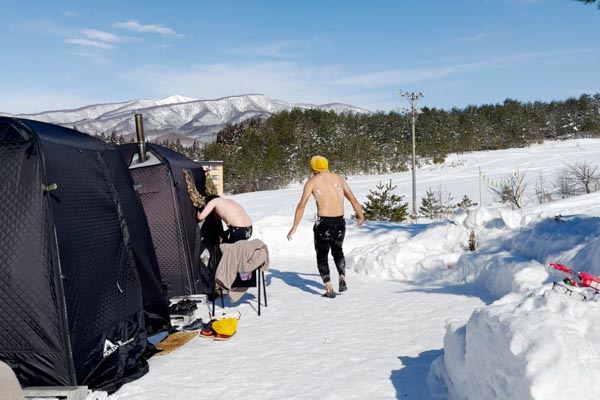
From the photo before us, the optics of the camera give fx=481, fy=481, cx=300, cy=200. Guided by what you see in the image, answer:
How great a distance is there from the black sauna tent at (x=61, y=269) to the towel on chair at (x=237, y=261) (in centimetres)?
148

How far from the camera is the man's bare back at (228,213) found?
629cm

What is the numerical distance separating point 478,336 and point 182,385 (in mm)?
2259

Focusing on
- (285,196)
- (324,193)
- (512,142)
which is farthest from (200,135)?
(324,193)

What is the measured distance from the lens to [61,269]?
3498 millimetres

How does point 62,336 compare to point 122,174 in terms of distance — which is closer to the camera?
point 62,336

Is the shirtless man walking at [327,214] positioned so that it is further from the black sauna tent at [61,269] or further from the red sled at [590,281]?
the red sled at [590,281]

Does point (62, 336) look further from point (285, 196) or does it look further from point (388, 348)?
point (285, 196)

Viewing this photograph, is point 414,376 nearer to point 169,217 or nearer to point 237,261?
point 237,261

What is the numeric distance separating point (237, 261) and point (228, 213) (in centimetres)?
82

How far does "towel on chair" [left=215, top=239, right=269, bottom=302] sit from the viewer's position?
18.7 feet

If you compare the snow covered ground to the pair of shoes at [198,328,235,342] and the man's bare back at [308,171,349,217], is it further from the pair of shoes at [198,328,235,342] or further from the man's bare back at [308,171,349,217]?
the man's bare back at [308,171,349,217]

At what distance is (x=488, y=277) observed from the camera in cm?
615

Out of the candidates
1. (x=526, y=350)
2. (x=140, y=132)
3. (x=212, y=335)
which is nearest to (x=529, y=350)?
(x=526, y=350)

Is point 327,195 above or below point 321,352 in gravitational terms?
above
